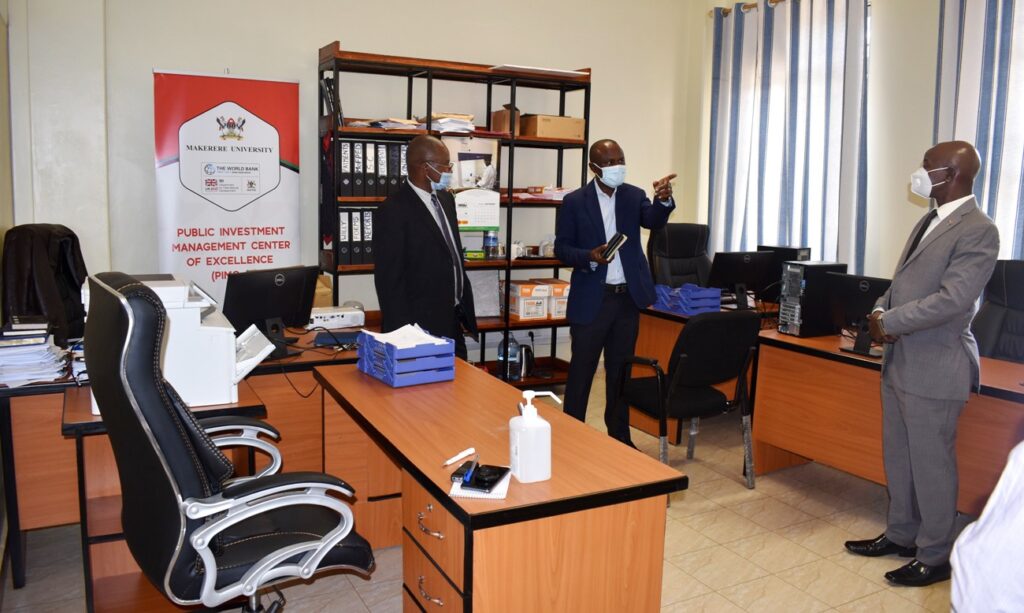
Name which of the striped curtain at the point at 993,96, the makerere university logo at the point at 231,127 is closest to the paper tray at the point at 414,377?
the makerere university logo at the point at 231,127

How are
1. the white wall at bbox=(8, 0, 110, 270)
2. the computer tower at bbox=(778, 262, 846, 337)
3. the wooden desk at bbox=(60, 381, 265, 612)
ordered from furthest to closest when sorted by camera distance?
the white wall at bbox=(8, 0, 110, 270) → the computer tower at bbox=(778, 262, 846, 337) → the wooden desk at bbox=(60, 381, 265, 612)

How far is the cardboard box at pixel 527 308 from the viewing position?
552cm

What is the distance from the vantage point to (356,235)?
4938mm

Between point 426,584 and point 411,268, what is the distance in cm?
174

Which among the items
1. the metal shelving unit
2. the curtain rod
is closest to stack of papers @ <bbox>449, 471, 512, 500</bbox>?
the metal shelving unit

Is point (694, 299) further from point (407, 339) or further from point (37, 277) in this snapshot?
point (37, 277)

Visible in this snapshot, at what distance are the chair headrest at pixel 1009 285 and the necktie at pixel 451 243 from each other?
254cm

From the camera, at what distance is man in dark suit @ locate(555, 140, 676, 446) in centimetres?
395

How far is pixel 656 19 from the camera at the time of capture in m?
6.54

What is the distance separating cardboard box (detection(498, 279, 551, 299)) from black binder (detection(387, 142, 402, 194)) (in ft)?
3.67

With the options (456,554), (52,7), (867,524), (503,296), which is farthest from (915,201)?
(52,7)

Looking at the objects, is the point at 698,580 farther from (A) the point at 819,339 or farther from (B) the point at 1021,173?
(B) the point at 1021,173

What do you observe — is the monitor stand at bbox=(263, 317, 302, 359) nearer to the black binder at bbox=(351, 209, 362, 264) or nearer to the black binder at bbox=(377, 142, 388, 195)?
the black binder at bbox=(351, 209, 362, 264)

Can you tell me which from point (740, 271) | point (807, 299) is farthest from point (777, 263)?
point (807, 299)
